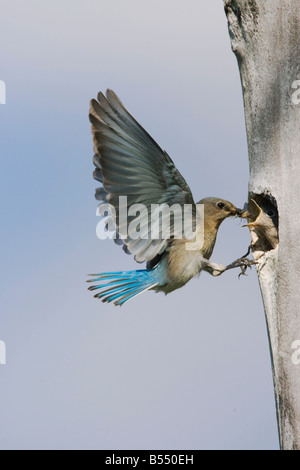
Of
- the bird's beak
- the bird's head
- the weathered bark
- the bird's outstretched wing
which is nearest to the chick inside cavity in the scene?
the weathered bark

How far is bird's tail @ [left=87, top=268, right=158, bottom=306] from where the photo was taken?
382 cm

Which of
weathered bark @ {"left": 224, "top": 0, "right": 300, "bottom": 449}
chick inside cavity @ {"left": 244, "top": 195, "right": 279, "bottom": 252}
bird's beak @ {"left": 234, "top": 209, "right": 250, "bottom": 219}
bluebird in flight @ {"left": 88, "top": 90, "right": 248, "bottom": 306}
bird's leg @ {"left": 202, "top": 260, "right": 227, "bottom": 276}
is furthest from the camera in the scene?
bird's leg @ {"left": 202, "top": 260, "right": 227, "bottom": 276}

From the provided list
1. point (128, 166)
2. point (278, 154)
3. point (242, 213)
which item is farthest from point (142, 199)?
point (278, 154)

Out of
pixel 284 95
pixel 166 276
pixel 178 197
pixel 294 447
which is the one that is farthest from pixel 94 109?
pixel 294 447

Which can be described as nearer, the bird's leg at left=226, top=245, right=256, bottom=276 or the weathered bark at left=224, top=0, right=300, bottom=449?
the weathered bark at left=224, top=0, right=300, bottom=449

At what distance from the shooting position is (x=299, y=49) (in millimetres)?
3014

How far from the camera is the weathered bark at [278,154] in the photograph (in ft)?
9.41

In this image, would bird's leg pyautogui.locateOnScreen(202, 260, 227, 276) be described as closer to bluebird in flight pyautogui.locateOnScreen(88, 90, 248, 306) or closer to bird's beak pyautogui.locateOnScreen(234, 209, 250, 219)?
bluebird in flight pyautogui.locateOnScreen(88, 90, 248, 306)

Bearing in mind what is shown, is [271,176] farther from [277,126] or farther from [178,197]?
[178,197]

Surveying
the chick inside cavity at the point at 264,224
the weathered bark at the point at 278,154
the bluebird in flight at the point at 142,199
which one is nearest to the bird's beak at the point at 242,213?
the bluebird in flight at the point at 142,199

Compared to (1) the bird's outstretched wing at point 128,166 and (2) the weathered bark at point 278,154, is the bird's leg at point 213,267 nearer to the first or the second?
(1) the bird's outstretched wing at point 128,166

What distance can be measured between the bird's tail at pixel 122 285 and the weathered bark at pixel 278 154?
2.77 feet

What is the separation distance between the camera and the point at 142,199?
140 inches

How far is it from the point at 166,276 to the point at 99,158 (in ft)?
2.89
